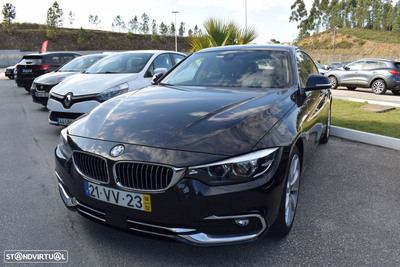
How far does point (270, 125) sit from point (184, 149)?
681 millimetres

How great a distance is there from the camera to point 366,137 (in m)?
5.43

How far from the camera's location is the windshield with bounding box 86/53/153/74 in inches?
261

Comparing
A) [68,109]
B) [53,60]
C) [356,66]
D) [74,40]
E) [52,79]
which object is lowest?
[68,109]

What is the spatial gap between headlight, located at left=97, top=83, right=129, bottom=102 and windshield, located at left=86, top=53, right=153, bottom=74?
2.48 feet

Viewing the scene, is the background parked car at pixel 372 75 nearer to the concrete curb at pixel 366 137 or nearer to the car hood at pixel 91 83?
the concrete curb at pixel 366 137

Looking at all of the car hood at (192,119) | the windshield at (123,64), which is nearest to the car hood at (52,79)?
the windshield at (123,64)

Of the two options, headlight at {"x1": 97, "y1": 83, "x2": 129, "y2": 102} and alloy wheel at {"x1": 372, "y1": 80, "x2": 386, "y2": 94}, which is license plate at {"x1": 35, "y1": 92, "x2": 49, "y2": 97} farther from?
alloy wheel at {"x1": 372, "y1": 80, "x2": 386, "y2": 94}

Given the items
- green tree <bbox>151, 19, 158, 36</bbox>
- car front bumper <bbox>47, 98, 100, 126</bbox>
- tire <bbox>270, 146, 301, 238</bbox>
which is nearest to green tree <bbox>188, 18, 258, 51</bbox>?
car front bumper <bbox>47, 98, 100, 126</bbox>

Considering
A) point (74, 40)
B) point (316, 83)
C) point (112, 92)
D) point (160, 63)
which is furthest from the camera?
point (74, 40)

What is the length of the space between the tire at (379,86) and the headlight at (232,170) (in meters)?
14.6

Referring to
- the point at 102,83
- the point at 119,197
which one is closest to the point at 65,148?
the point at 119,197

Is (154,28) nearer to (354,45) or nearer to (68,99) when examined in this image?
(354,45)

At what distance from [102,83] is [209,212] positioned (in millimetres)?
4463

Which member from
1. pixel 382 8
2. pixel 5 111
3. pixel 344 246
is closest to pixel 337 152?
pixel 344 246
